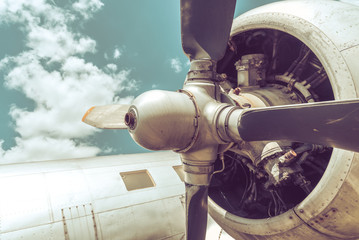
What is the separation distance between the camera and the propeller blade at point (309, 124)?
1.45 meters

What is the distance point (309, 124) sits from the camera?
1.64 metres

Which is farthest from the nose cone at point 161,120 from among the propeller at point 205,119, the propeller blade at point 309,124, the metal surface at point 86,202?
the metal surface at point 86,202

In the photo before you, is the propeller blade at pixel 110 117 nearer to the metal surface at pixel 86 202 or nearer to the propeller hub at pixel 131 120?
the propeller hub at pixel 131 120

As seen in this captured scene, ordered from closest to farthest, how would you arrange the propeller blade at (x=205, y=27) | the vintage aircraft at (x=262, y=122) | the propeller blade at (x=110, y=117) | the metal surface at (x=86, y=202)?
1. the vintage aircraft at (x=262, y=122)
2. the propeller blade at (x=205, y=27)
3. the propeller blade at (x=110, y=117)
4. the metal surface at (x=86, y=202)

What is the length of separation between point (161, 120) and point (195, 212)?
1162mm

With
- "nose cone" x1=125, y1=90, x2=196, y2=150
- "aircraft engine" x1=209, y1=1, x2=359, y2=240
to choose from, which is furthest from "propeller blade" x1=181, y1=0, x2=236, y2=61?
"nose cone" x1=125, y1=90, x2=196, y2=150

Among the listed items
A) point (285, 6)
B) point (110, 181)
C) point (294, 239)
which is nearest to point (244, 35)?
point (285, 6)

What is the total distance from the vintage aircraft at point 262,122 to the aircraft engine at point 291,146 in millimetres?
11

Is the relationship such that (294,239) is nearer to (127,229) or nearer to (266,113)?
(266,113)

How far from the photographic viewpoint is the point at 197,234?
267 centimetres

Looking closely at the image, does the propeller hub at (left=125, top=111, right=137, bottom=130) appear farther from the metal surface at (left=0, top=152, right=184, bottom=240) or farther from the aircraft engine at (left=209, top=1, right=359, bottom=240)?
the metal surface at (left=0, top=152, right=184, bottom=240)

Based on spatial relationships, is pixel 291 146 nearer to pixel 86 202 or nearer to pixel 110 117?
pixel 110 117

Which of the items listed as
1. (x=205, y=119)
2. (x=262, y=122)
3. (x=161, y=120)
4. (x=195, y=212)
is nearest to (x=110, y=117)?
(x=161, y=120)

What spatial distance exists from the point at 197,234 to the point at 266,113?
5.12 feet
